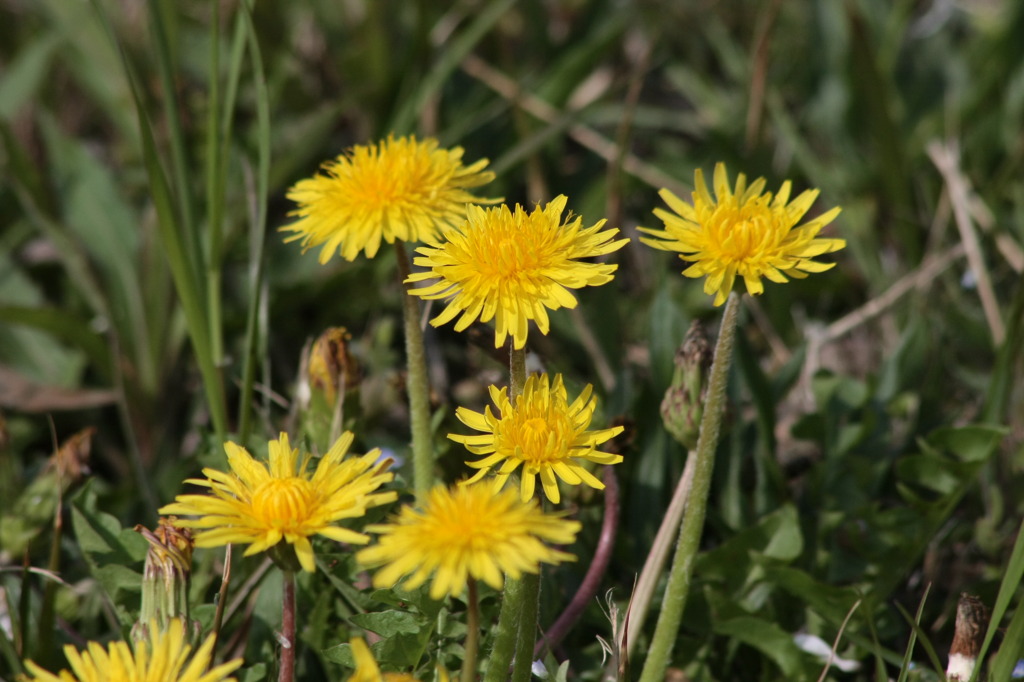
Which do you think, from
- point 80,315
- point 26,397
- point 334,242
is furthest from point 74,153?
point 334,242

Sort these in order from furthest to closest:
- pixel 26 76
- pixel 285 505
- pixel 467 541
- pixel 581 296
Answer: pixel 26 76, pixel 581 296, pixel 285 505, pixel 467 541

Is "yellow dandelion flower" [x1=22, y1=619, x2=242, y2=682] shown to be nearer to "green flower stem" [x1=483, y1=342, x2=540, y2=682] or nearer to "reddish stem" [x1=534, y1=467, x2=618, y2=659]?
"green flower stem" [x1=483, y1=342, x2=540, y2=682]

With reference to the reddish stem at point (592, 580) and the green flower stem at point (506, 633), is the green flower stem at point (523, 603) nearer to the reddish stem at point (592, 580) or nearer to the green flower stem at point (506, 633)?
the green flower stem at point (506, 633)

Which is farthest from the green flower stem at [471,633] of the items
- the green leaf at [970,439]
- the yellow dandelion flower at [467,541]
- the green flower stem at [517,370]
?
the green leaf at [970,439]

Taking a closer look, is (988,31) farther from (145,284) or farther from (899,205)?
(145,284)

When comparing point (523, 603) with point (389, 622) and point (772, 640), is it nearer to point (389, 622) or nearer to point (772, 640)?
point (389, 622)

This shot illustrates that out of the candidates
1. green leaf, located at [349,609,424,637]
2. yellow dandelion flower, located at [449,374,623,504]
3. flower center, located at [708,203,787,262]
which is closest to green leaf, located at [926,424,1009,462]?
flower center, located at [708,203,787,262]

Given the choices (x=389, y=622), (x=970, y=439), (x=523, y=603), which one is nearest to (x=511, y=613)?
(x=523, y=603)

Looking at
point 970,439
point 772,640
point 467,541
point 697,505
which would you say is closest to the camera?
point 467,541
